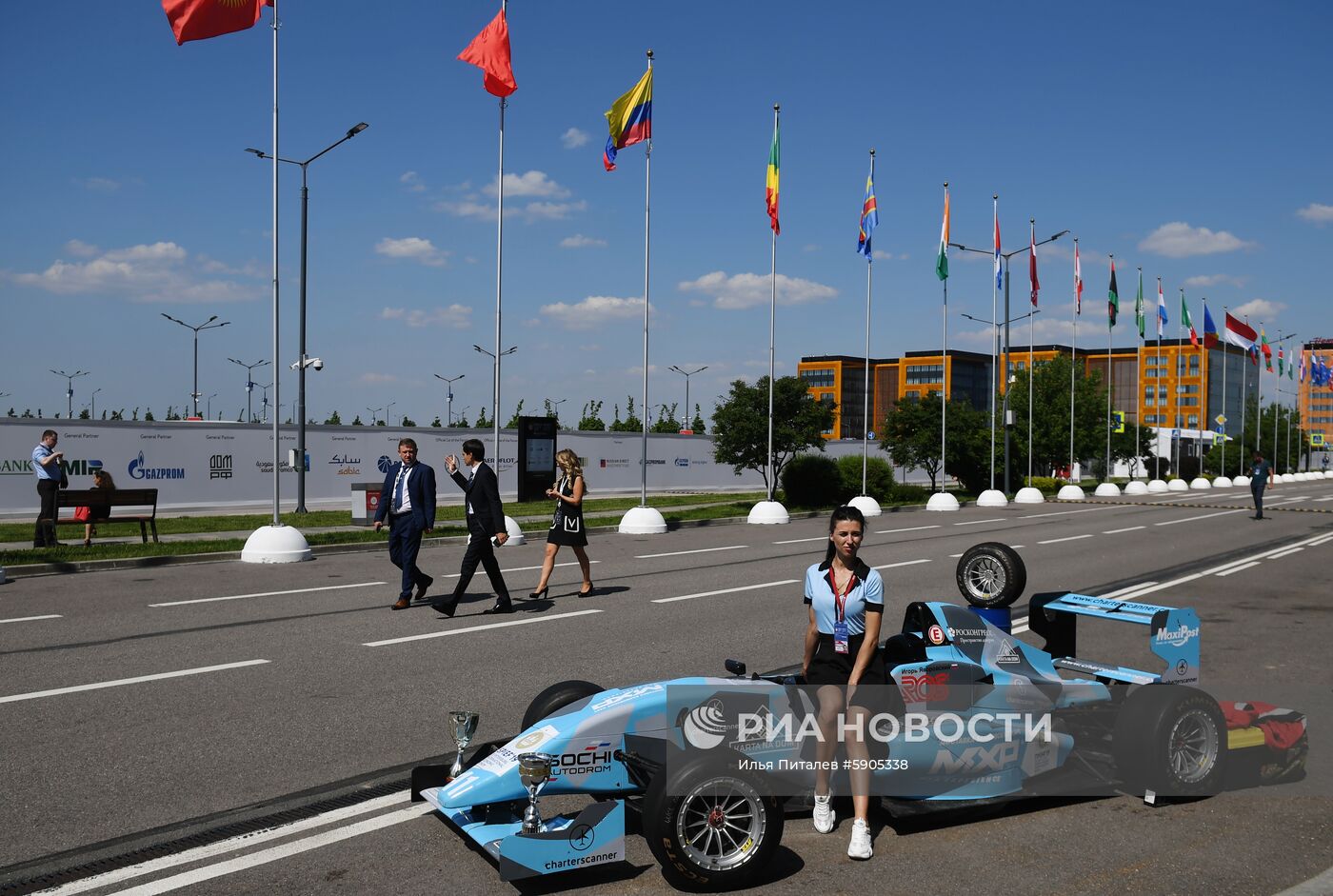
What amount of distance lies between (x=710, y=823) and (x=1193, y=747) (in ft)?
9.41

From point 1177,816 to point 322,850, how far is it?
4.14 m

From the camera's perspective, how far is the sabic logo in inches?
1260

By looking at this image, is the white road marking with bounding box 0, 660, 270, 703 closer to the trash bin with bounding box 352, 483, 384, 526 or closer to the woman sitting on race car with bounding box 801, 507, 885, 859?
the woman sitting on race car with bounding box 801, 507, 885, 859

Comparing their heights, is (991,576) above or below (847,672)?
above

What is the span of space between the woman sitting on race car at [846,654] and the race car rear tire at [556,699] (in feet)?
3.65

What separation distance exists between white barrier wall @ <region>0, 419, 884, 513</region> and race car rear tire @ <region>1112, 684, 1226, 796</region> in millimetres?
26533

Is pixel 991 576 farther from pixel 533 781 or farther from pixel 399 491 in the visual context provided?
pixel 399 491

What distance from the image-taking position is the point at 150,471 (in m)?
30.6

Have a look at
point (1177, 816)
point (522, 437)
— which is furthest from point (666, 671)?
point (522, 437)

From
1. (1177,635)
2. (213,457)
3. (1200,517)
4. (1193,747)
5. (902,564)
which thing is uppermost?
(213,457)

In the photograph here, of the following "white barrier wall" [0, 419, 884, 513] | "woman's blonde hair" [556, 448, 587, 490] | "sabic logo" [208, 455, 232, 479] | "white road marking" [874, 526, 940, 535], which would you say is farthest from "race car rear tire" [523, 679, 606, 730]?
"sabic logo" [208, 455, 232, 479]

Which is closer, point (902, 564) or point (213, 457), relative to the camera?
point (902, 564)

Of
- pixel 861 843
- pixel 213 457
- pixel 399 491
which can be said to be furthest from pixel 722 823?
pixel 213 457

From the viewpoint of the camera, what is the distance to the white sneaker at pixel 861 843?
4.64 meters
